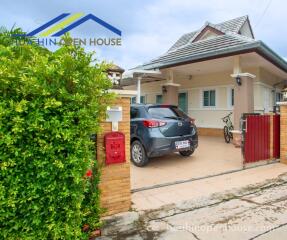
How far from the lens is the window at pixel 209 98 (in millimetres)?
13145

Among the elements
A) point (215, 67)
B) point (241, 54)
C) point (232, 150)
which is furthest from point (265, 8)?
point (232, 150)

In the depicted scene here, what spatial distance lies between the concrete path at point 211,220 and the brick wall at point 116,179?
6.5 inches

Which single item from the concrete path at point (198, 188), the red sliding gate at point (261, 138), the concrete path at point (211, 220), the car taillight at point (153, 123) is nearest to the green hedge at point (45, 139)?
the concrete path at point (211, 220)

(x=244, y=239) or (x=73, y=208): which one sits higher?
(x=73, y=208)

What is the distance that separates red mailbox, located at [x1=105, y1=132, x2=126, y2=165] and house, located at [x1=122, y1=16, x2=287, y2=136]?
704cm

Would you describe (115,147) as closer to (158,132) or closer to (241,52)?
(158,132)

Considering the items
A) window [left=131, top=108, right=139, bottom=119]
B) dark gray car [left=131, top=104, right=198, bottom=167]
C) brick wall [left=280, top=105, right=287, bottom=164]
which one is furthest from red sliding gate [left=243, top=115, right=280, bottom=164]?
window [left=131, top=108, right=139, bottom=119]

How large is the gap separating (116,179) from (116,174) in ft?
0.24

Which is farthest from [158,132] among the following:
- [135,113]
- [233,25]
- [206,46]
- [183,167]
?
[233,25]

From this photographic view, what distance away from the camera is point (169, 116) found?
674 cm

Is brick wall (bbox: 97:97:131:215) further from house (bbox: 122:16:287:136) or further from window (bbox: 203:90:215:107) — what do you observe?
window (bbox: 203:90:215:107)

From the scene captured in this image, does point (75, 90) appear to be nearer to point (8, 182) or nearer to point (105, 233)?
point (8, 182)

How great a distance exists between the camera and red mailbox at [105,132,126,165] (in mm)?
3404

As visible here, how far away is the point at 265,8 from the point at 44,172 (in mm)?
16574
